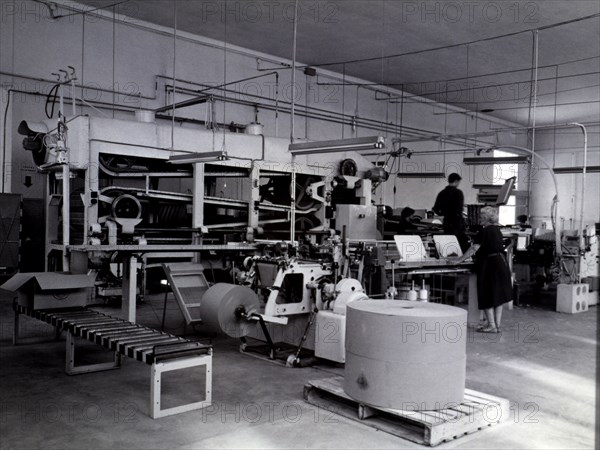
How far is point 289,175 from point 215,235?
57.4 inches

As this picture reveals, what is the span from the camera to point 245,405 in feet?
12.6

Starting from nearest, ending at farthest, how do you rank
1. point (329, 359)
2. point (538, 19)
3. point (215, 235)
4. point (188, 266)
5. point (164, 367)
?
1. point (164, 367)
2. point (329, 359)
3. point (188, 266)
4. point (215, 235)
5. point (538, 19)

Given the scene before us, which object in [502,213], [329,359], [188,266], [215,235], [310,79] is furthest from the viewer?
[502,213]

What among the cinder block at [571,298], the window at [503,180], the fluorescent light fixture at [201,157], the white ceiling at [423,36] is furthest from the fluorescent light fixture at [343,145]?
the window at [503,180]

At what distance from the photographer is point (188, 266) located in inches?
245

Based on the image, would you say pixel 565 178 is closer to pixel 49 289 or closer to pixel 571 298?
pixel 571 298

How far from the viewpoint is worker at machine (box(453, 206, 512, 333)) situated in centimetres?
646

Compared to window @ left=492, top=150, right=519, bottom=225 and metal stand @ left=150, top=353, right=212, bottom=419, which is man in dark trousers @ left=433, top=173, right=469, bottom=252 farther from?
window @ left=492, top=150, right=519, bottom=225

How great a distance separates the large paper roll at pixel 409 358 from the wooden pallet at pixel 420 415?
0.08m

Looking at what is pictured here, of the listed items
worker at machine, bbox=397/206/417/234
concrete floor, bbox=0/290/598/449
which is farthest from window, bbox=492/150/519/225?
concrete floor, bbox=0/290/598/449

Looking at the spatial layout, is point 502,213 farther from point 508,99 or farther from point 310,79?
point 310,79

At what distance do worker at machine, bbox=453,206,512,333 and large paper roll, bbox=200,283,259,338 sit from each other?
2.90 m

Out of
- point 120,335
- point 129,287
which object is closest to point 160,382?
point 120,335

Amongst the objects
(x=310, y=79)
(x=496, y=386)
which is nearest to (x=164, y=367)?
(x=496, y=386)
